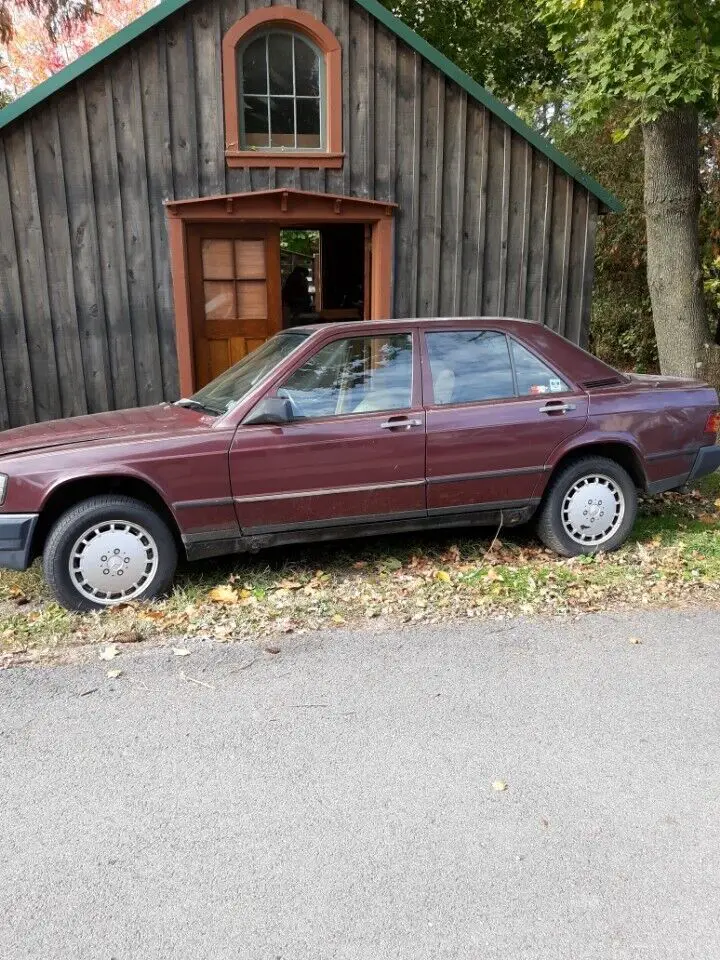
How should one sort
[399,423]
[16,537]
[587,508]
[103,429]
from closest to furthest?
[16,537] → [103,429] → [399,423] → [587,508]

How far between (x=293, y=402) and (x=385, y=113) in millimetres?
4856

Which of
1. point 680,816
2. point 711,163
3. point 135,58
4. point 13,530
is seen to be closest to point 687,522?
point 680,816

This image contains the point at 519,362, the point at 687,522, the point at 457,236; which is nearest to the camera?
the point at 519,362

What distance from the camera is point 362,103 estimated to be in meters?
8.12

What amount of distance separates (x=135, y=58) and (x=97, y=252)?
190 centimetres

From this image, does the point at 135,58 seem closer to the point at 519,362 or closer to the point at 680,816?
the point at 519,362

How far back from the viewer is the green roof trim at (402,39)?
735 centimetres

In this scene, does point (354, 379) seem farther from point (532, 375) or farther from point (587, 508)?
point (587, 508)

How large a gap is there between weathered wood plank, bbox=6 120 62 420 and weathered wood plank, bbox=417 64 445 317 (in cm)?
394

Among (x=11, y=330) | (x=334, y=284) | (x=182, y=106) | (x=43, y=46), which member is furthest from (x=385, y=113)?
(x=43, y=46)

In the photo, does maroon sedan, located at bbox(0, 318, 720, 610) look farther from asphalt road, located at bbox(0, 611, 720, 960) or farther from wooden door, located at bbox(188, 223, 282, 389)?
wooden door, located at bbox(188, 223, 282, 389)

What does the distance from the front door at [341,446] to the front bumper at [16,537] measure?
3.77ft

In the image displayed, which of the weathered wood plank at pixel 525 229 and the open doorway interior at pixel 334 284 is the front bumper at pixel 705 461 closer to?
the weathered wood plank at pixel 525 229

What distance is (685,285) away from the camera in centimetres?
857
